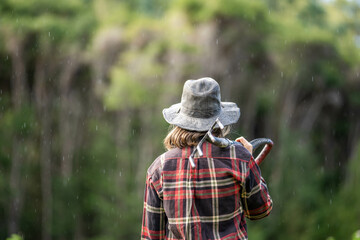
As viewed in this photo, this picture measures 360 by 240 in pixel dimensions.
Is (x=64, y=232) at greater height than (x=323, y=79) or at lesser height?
lesser

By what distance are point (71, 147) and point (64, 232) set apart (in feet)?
11.9

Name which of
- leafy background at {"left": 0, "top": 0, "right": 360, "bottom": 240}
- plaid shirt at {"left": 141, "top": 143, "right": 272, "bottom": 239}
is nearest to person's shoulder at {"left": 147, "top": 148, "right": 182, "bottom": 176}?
plaid shirt at {"left": 141, "top": 143, "right": 272, "bottom": 239}

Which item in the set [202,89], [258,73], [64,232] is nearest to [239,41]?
[258,73]

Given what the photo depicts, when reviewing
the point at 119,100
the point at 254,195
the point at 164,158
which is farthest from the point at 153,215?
the point at 119,100

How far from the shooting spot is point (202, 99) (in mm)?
1991

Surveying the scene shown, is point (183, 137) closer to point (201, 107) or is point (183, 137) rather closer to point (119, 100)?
point (201, 107)

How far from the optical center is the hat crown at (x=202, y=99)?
199 centimetres

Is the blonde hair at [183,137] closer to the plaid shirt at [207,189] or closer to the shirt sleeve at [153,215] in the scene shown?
the plaid shirt at [207,189]

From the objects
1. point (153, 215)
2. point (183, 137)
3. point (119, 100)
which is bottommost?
→ point (119, 100)

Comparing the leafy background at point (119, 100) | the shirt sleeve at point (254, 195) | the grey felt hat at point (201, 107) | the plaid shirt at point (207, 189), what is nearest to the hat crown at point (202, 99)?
the grey felt hat at point (201, 107)

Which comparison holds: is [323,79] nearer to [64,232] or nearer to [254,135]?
[254,135]

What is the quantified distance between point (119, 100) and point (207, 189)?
1671 cm

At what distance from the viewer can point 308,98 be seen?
2466 cm

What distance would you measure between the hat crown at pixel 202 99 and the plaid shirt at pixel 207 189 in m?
0.14
